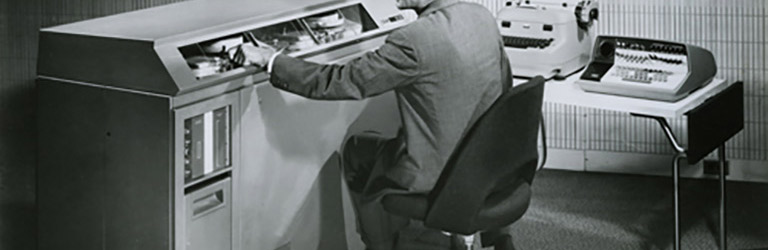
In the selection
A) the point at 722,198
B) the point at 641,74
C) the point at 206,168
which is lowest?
the point at 722,198

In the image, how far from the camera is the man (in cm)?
327

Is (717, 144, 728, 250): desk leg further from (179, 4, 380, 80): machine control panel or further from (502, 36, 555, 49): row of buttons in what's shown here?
(179, 4, 380, 80): machine control panel

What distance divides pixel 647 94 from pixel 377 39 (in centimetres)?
102

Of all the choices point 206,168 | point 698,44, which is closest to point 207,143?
point 206,168

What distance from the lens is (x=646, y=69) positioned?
14.0 ft

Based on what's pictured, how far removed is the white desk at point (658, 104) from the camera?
4.02 meters

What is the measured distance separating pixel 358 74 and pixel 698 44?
262 cm

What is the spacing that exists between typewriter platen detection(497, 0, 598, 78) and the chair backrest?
114 cm

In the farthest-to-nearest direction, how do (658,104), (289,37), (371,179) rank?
(658,104), (289,37), (371,179)

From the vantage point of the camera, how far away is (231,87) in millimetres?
3363

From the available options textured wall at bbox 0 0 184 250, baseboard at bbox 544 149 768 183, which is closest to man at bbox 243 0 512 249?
textured wall at bbox 0 0 184 250

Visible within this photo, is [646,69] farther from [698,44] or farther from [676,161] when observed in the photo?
[698,44]

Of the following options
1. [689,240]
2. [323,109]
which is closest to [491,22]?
[323,109]

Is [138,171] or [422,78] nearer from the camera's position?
[138,171]
